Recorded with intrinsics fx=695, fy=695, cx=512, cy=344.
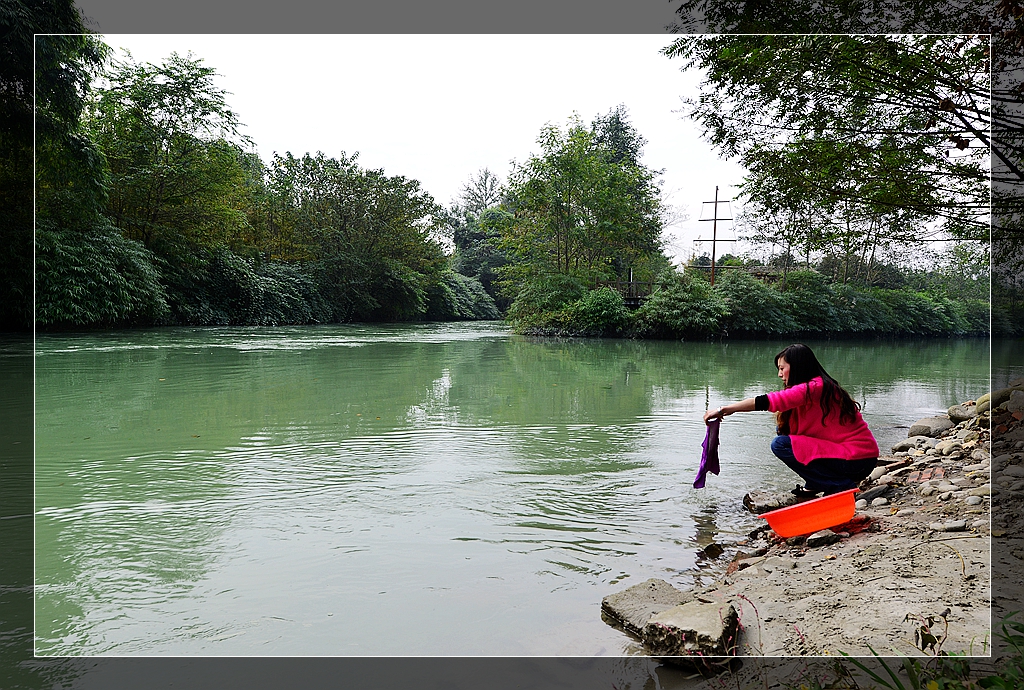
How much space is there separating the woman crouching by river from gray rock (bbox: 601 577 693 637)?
4.56ft

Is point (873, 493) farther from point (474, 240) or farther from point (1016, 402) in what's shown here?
point (474, 240)

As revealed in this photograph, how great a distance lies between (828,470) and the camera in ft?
13.4

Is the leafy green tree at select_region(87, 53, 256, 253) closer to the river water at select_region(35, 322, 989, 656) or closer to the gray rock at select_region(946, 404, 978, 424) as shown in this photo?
the river water at select_region(35, 322, 989, 656)

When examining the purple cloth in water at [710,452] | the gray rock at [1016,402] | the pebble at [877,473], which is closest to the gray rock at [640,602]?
the purple cloth in water at [710,452]

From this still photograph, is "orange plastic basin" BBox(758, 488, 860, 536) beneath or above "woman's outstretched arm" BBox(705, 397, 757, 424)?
beneath

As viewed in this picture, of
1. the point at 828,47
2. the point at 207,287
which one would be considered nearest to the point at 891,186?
the point at 828,47

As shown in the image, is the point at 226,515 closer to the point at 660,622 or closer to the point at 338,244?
the point at 660,622

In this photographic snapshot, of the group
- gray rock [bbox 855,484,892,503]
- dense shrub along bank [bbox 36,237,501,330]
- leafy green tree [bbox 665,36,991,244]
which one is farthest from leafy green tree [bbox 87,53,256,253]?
gray rock [bbox 855,484,892,503]

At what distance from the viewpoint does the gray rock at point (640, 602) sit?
8.66 feet

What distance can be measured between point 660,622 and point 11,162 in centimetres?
1969

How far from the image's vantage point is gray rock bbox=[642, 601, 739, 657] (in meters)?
2.27

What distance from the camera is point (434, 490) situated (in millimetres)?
4703

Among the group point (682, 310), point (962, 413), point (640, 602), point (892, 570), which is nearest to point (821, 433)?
point (892, 570)

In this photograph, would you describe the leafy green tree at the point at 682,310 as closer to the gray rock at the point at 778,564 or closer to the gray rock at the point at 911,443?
the gray rock at the point at 911,443
